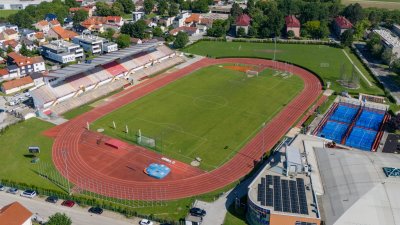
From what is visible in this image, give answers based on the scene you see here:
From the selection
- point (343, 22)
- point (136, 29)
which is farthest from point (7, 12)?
point (343, 22)

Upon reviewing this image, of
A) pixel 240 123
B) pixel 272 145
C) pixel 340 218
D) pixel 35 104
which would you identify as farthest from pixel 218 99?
pixel 340 218

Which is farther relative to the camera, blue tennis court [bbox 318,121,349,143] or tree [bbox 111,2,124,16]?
tree [bbox 111,2,124,16]

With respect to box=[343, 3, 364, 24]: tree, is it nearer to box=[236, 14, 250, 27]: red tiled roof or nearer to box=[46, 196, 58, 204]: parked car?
box=[236, 14, 250, 27]: red tiled roof

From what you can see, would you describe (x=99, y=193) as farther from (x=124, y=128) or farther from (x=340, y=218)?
(x=340, y=218)

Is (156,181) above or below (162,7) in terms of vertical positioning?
below

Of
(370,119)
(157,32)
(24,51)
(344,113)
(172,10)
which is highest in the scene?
(172,10)

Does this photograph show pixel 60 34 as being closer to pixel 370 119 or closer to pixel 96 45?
pixel 96 45

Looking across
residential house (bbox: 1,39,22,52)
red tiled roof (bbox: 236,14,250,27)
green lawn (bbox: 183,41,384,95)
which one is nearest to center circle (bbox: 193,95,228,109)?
green lawn (bbox: 183,41,384,95)
